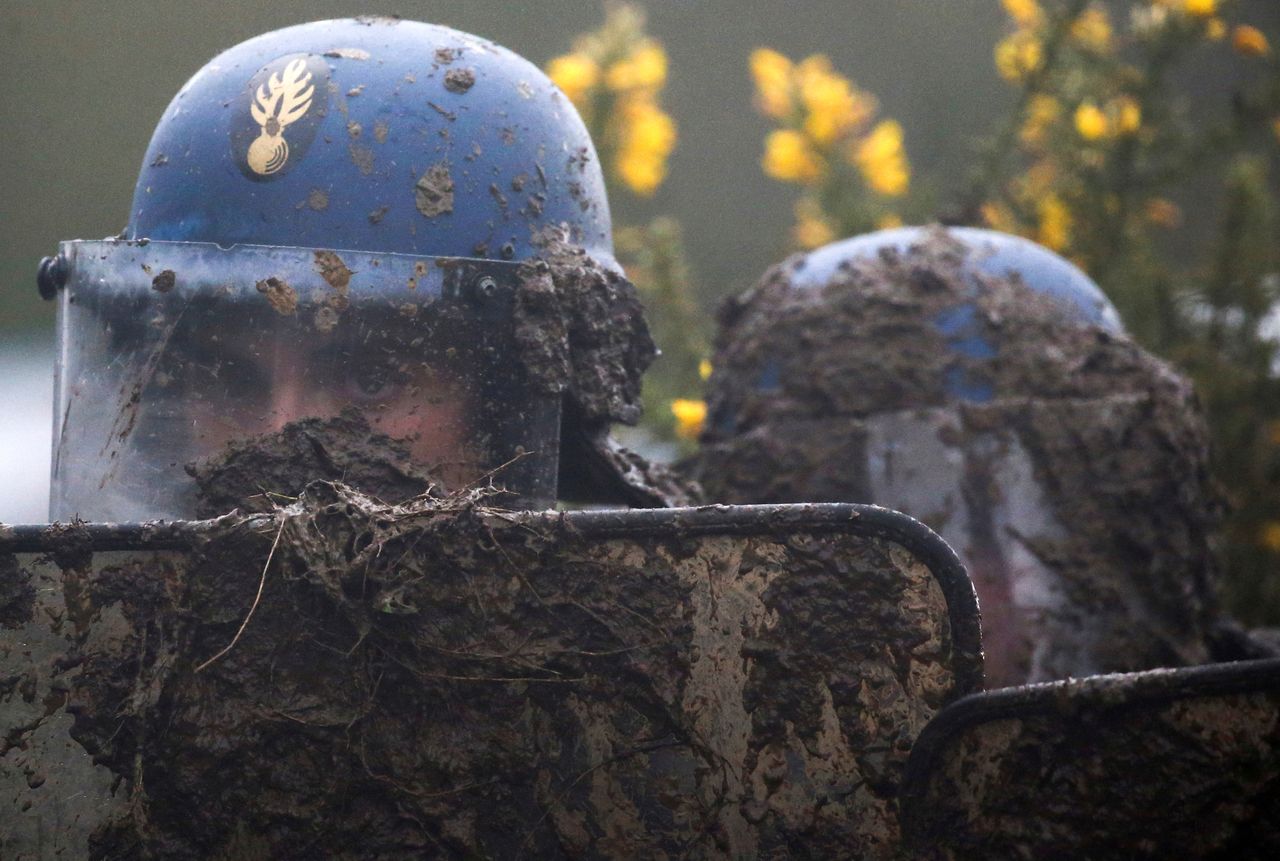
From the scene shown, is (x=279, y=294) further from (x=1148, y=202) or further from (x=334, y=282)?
(x=1148, y=202)

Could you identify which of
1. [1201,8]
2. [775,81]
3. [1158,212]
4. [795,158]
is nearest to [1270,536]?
[1158,212]

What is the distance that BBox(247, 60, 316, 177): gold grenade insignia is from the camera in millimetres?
2600

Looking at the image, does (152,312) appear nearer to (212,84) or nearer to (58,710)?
(212,84)

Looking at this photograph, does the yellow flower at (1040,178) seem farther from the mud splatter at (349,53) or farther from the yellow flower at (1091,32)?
the mud splatter at (349,53)

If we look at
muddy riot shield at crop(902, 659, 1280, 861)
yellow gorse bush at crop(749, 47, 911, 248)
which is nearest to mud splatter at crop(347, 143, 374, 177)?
muddy riot shield at crop(902, 659, 1280, 861)

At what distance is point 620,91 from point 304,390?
3463 millimetres

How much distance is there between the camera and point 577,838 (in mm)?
2068

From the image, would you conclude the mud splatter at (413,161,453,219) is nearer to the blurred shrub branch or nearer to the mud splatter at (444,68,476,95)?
the mud splatter at (444,68,476,95)

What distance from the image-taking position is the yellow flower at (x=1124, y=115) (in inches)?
250

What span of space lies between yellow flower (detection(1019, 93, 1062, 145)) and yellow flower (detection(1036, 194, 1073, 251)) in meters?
0.43

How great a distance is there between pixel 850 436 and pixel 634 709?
206cm

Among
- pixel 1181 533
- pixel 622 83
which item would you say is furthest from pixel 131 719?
pixel 622 83

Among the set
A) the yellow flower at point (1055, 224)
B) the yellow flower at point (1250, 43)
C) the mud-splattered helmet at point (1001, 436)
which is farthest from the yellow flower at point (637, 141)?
the yellow flower at point (1250, 43)

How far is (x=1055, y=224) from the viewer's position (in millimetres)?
6527
